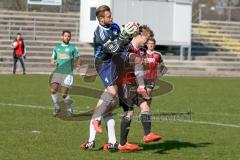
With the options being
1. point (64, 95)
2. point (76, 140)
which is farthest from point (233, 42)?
point (76, 140)

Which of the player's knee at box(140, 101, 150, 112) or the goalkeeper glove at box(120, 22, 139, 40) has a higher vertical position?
the goalkeeper glove at box(120, 22, 139, 40)

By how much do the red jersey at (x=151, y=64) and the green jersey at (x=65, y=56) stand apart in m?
4.17

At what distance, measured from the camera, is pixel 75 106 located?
1855cm

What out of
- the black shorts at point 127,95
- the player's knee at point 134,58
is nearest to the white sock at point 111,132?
the black shorts at point 127,95

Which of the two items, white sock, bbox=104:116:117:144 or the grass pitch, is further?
white sock, bbox=104:116:117:144

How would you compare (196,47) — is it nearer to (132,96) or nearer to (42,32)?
(42,32)

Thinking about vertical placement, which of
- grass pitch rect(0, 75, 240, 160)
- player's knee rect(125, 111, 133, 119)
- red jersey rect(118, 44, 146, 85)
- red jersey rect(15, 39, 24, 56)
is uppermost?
red jersey rect(118, 44, 146, 85)

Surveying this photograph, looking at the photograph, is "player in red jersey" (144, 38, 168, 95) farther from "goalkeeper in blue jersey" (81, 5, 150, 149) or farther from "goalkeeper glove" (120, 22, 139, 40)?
"goalkeeper glove" (120, 22, 139, 40)

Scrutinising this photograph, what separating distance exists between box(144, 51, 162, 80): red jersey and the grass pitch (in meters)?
1.10

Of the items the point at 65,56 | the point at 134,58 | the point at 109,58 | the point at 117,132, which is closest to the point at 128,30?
the point at 109,58

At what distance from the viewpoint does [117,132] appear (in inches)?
510

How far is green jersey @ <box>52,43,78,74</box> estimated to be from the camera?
1658 cm

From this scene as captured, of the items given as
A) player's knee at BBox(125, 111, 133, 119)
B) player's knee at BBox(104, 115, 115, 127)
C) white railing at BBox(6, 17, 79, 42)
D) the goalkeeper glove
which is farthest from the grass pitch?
white railing at BBox(6, 17, 79, 42)

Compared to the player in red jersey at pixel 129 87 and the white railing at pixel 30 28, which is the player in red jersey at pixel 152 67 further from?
the white railing at pixel 30 28
